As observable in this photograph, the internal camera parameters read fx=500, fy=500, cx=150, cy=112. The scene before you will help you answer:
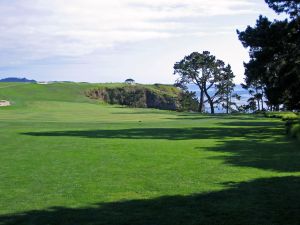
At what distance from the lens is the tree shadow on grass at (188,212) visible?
8.32 meters

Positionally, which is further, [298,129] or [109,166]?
[298,129]

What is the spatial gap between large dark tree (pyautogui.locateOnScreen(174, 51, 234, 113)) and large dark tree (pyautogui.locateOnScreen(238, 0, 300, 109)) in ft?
A: 206

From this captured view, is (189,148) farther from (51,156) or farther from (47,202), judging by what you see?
(47,202)

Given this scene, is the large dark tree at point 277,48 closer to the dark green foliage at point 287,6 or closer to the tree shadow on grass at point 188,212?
the dark green foliage at point 287,6

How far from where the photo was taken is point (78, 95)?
101m

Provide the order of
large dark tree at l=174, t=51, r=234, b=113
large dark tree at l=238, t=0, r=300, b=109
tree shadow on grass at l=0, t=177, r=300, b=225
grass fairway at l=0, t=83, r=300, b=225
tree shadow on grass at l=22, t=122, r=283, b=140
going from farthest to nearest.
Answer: large dark tree at l=174, t=51, r=234, b=113 → large dark tree at l=238, t=0, r=300, b=109 → tree shadow on grass at l=22, t=122, r=283, b=140 → grass fairway at l=0, t=83, r=300, b=225 → tree shadow on grass at l=0, t=177, r=300, b=225

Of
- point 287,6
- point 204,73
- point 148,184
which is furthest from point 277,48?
point 204,73

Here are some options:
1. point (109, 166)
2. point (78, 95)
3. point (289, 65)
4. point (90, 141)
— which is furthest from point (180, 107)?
point (109, 166)

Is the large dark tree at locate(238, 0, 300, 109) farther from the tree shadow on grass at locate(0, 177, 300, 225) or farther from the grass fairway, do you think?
the tree shadow on grass at locate(0, 177, 300, 225)

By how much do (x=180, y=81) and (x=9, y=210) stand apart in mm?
88858

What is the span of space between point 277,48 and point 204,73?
67.5 metres

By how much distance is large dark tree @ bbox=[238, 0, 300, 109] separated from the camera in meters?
28.8

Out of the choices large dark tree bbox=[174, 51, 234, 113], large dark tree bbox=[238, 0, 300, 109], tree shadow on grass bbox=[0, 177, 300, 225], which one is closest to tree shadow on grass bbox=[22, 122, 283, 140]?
large dark tree bbox=[238, 0, 300, 109]

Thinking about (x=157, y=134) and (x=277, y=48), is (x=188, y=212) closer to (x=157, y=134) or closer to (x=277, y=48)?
(x=157, y=134)
